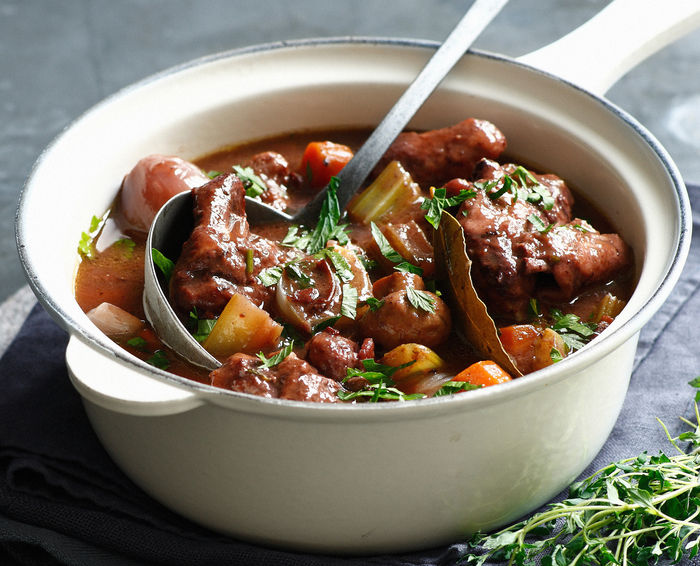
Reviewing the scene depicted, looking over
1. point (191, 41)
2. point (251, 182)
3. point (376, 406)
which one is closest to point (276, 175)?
point (251, 182)

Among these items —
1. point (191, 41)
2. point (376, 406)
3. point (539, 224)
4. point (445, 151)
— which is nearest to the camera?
point (376, 406)

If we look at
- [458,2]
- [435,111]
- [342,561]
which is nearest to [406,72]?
[435,111]

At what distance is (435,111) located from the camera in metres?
3.07

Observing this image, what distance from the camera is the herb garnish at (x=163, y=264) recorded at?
2430 millimetres

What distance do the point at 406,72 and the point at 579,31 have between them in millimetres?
578

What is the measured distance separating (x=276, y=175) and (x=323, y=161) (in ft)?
0.53

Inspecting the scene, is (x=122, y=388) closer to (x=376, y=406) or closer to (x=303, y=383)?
(x=303, y=383)

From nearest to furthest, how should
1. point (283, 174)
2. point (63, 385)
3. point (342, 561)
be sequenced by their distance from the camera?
point (342, 561) → point (63, 385) → point (283, 174)

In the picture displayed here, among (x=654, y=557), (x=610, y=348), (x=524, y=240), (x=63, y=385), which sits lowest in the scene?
(x=63, y=385)

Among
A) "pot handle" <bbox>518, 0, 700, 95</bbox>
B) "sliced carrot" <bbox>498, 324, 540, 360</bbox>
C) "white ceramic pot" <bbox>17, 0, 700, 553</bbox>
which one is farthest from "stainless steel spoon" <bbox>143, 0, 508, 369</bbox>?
"sliced carrot" <bbox>498, 324, 540, 360</bbox>

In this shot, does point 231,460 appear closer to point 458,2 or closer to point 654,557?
point 654,557

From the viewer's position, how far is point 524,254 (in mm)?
2340

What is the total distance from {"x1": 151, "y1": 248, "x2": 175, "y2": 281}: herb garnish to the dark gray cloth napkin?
0.45 metres

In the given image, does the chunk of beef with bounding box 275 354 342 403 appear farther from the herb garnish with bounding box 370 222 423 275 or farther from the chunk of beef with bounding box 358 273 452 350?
the herb garnish with bounding box 370 222 423 275
